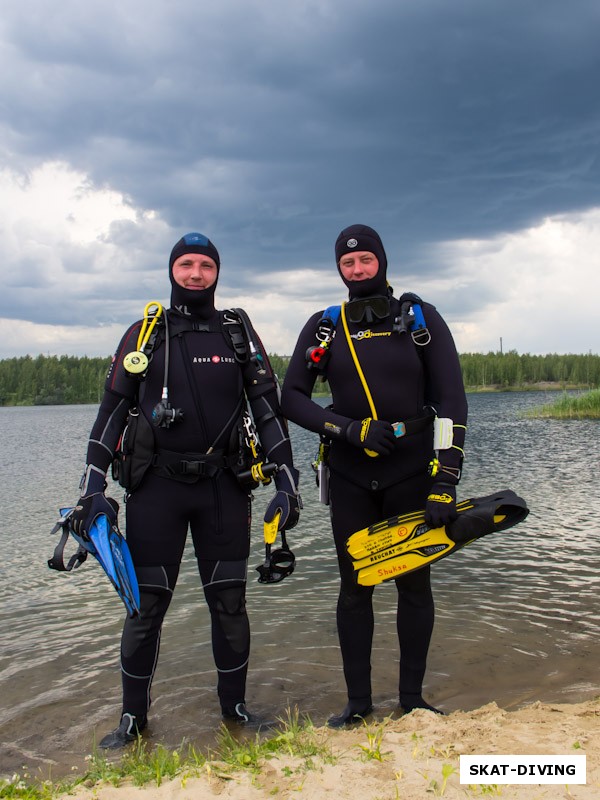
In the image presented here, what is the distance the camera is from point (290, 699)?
14.8 ft

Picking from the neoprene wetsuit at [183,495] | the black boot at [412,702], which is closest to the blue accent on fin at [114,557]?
the neoprene wetsuit at [183,495]

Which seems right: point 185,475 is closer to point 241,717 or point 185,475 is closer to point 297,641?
point 241,717

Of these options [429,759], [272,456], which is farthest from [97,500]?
[429,759]

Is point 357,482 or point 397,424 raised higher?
point 397,424

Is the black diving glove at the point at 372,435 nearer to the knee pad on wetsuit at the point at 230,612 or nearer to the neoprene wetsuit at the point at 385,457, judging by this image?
the neoprene wetsuit at the point at 385,457

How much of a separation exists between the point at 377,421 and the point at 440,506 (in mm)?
573

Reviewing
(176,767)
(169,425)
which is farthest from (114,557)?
(176,767)

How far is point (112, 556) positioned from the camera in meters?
3.64

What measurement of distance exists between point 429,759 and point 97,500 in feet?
7.12

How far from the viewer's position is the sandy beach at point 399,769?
2570 mm

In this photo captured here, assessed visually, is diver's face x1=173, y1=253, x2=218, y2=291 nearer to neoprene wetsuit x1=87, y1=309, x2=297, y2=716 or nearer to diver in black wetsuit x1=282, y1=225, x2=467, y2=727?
neoprene wetsuit x1=87, y1=309, x2=297, y2=716

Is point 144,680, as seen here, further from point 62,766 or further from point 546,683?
point 546,683

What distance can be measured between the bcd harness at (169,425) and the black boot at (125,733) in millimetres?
1340

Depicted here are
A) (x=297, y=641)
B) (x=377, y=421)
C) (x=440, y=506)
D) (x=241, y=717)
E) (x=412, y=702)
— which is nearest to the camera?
(x=440, y=506)
